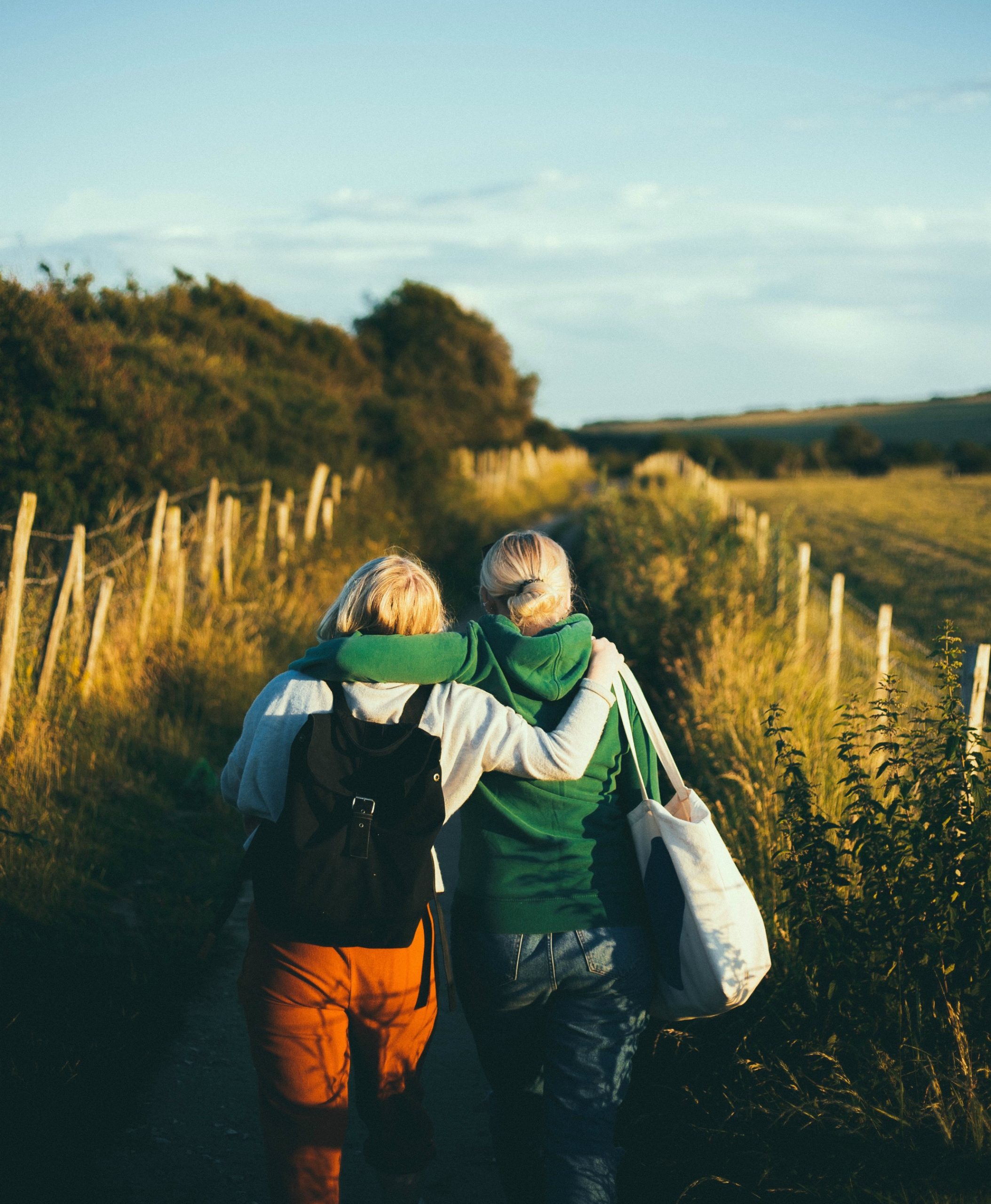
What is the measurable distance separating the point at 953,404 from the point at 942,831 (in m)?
106

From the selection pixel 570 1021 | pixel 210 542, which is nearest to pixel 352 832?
pixel 570 1021

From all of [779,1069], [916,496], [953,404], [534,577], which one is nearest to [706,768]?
[779,1069]

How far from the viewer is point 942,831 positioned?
10.1ft

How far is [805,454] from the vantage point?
218ft

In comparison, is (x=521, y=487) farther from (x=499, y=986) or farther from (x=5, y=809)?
A: (x=499, y=986)

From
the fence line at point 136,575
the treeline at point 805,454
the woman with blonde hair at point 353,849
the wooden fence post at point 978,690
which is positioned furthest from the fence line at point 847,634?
the treeline at point 805,454

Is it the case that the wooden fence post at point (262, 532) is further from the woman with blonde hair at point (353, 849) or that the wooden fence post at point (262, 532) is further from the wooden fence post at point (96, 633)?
the woman with blonde hair at point (353, 849)

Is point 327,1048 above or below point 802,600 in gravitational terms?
below

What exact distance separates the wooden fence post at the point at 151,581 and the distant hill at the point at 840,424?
6605 centimetres

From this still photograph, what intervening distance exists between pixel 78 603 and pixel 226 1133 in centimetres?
426

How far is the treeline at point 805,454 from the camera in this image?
62.3 metres

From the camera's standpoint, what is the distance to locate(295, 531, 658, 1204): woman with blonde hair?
8.09 ft

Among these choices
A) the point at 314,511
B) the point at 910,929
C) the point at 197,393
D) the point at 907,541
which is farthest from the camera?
the point at 907,541

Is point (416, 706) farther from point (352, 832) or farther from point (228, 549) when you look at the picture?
point (228, 549)
